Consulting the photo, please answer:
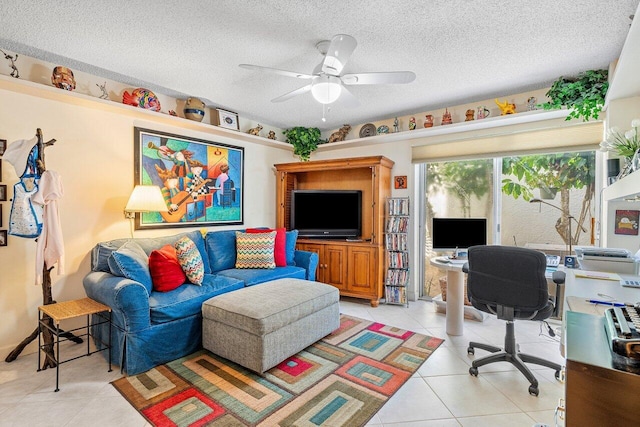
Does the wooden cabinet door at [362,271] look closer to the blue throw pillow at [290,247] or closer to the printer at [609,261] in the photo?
the blue throw pillow at [290,247]

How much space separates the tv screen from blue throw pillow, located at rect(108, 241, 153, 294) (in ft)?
9.25

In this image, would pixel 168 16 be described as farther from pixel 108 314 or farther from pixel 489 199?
pixel 489 199

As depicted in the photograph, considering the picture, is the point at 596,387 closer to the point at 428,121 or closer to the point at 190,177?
the point at 428,121

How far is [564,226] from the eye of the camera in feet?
10.9

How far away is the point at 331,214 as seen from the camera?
427 centimetres

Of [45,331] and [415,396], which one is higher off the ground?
[45,331]

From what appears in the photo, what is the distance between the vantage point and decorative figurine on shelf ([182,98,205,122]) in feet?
11.1

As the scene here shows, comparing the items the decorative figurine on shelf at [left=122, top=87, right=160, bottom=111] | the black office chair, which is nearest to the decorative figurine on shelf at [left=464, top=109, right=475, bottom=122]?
the black office chair

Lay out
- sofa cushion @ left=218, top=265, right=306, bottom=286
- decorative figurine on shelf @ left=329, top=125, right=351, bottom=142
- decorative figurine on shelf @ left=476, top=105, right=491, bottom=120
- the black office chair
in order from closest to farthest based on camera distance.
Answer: the black office chair
sofa cushion @ left=218, top=265, right=306, bottom=286
decorative figurine on shelf @ left=476, top=105, right=491, bottom=120
decorative figurine on shelf @ left=329, top=125, right=351, bottom=142

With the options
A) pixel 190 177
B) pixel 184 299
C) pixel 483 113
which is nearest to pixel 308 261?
pixel 184 299

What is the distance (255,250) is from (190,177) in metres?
1.16

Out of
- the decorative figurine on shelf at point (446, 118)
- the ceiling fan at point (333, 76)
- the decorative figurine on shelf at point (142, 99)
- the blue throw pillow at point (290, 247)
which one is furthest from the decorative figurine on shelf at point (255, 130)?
the decorative figurine on shelf at point (446, 118)

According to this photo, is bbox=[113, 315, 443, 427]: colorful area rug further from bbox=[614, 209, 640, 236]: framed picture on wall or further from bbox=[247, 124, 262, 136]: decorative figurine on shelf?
bbox=[247, 124, 262, 136]: decorative figurine on shelf

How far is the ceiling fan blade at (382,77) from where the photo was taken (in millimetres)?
2107
